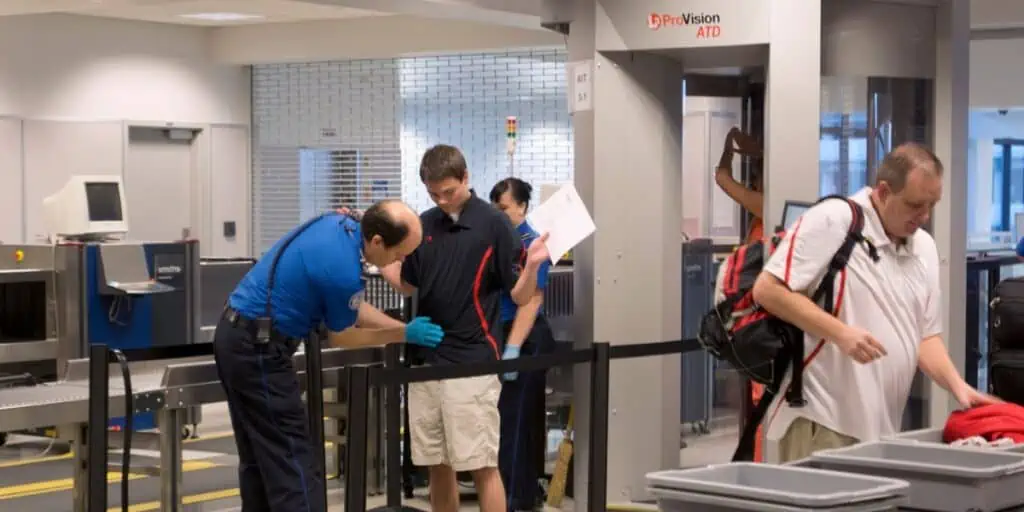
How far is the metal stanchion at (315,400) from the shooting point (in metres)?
5.71

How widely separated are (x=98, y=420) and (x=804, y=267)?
102 inches

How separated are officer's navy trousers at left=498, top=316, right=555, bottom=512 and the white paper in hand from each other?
1.30m

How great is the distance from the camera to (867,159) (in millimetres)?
7211

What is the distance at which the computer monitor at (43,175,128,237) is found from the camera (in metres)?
10.7

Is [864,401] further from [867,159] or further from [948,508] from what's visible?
[867,159]

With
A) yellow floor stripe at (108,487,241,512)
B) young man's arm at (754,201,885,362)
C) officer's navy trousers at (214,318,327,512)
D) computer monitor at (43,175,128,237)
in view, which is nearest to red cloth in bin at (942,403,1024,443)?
young man's arm at (754,201,885,362)

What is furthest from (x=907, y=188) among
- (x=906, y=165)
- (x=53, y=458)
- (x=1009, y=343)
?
(x=53, y=458)

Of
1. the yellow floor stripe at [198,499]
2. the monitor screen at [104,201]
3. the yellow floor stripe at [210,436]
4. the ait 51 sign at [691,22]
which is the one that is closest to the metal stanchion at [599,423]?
the ait 51 sign at [691,22]

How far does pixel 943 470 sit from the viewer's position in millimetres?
3762

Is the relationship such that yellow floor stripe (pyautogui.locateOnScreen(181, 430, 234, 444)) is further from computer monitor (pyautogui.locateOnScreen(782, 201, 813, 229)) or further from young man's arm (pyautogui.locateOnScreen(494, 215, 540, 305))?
computer monitor (pyautogui.locateOnScreen(782, 201, 813, 229))

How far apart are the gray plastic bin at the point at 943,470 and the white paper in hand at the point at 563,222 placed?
214 cm

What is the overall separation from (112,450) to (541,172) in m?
7.73

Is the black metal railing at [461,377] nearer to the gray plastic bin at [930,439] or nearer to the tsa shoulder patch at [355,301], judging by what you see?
the tsa shoulder patch at [355,301]

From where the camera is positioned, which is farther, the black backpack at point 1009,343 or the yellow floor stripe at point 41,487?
the yellow floor stripe at point 41,487
